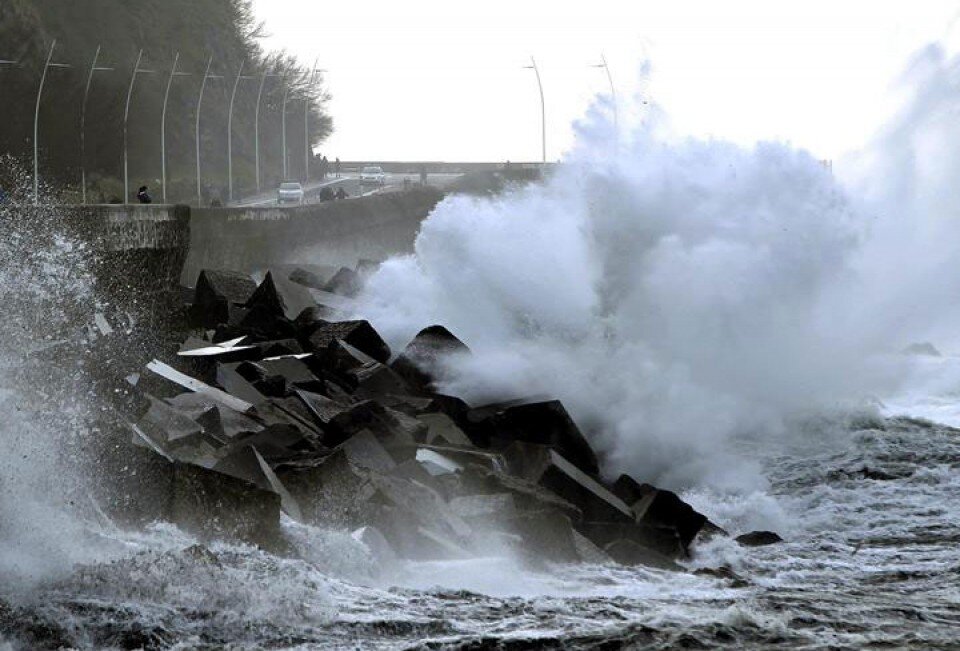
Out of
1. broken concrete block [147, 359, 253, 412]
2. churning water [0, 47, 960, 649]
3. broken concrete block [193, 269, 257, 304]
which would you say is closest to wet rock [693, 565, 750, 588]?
churning water [0, 47, 960, 649]

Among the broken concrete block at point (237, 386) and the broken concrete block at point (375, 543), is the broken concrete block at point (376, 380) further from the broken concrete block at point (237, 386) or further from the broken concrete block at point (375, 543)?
the broken concrete block at point (375, 543)

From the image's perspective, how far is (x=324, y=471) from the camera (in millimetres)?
8359

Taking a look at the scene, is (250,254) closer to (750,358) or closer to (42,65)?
(750,358)

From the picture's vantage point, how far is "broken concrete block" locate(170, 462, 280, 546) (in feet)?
24.5

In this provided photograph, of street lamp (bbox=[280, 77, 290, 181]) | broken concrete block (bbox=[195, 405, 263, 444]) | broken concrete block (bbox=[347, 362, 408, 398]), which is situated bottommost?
broken concrete block (bbox=[195, 405, 263, 444])

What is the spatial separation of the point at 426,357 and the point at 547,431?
6.81 feet

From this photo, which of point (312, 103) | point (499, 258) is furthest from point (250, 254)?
point (312, 103)

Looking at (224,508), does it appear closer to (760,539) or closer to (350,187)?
(760,539)

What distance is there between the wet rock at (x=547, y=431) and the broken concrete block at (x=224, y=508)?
3899 mm

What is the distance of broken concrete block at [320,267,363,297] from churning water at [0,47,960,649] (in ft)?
1.80

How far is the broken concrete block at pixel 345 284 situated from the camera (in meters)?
18.5

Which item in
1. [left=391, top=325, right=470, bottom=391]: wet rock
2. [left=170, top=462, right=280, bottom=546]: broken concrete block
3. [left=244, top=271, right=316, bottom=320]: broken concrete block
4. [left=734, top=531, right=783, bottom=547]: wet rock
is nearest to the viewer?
[left=170, top=462, right=280, bottom=546]: broken concrete block

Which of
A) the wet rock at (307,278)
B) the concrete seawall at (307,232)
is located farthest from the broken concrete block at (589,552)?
the concrete seawall at (307,232)

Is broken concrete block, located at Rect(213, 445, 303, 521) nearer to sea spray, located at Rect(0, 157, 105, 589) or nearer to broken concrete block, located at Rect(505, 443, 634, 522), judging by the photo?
sea spray, located at Rect(0, 157, 105, 589)
